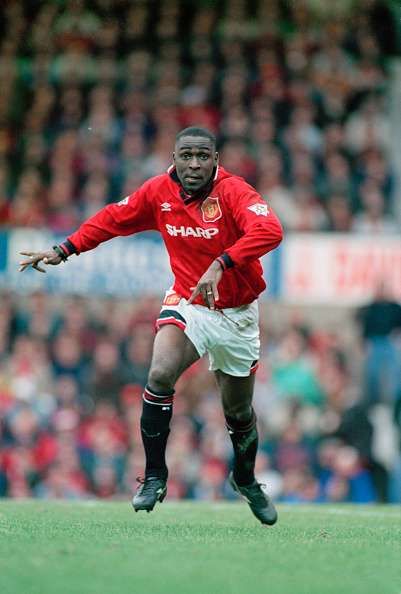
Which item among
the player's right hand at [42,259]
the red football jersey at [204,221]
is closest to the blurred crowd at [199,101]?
the player's right hand at [42,259]

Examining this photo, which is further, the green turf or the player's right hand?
the player's right hand

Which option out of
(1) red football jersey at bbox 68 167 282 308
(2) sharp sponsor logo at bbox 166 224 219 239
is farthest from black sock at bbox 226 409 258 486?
(2) sharp sponsor logo at bbox 166 224 219 239

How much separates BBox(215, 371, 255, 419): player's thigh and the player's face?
116 cm

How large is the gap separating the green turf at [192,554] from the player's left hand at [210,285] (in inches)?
49.5

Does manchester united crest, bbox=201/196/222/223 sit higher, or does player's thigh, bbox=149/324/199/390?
manchester united crest, bbox=201/196/222/223

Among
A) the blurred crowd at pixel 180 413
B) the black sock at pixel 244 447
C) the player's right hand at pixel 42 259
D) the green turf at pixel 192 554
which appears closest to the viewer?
the green turf at pixel 192 554

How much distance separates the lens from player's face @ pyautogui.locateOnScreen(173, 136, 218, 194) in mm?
7379

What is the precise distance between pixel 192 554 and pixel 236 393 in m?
1.74

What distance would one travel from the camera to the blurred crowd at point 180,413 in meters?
13.3

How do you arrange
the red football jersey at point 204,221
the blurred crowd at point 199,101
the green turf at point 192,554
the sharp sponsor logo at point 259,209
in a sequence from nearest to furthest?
the green turf at point 192,554 → the sharp sponsor logo at point 259,209 → the red football jersey at point 204,221 → the blurred crowd at point 199,101

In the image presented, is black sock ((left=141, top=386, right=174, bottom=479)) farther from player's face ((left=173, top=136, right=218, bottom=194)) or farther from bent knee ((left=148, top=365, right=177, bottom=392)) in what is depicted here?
player's face ((left=173, top=136, right=218, bottom=194))

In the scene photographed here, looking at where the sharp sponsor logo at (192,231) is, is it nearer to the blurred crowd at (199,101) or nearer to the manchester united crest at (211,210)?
the manchester united crest at (211,210)

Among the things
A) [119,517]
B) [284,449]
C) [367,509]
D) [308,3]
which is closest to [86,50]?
[308,3]

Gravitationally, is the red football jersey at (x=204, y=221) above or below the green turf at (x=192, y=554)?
above
